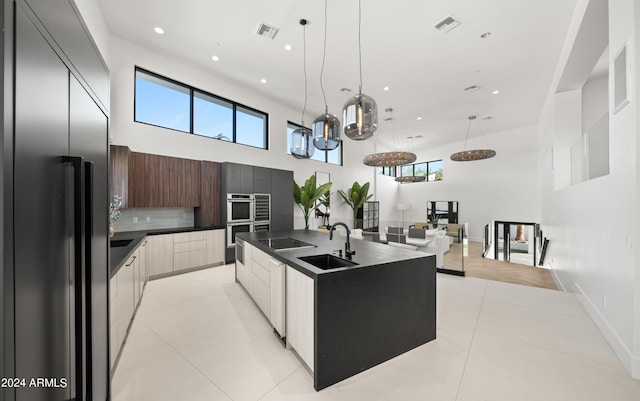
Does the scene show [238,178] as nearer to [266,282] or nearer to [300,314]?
[266,282]

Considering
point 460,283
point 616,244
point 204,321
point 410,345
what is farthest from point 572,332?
point 204,321

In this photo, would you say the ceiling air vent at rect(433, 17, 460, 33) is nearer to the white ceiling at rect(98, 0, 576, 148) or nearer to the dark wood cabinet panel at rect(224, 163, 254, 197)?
the white ceiling at rect(98, 0, 576, 148)

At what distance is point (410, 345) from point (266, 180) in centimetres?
439

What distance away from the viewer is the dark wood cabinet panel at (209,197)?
4.80m

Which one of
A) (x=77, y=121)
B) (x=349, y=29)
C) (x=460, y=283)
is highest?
(x=349, y=29)

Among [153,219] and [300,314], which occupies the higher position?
[153,219]

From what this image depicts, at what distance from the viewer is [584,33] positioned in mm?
3094

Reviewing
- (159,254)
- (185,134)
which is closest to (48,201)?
(159,254)

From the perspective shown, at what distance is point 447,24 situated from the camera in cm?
352

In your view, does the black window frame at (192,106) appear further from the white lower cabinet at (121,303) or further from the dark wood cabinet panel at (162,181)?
the white lower cabinet at (121,303)

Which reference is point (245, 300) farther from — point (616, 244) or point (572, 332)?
point (616, 244)

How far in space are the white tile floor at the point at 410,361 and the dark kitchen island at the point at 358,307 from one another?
0.36 ft

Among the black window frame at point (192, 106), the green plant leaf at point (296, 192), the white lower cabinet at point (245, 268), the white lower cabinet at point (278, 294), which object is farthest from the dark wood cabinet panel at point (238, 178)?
the white lower cabinet at point (278, 294)

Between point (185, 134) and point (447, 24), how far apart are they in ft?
15.9
